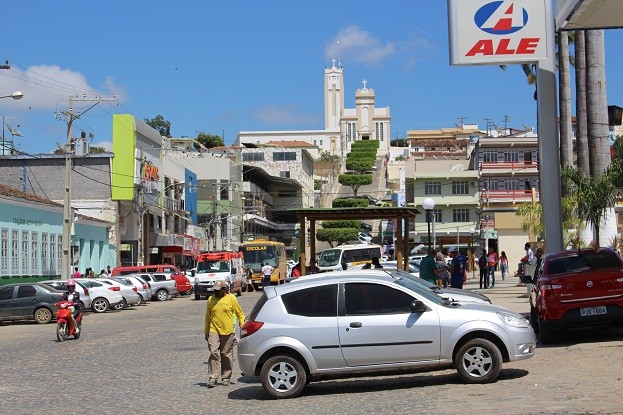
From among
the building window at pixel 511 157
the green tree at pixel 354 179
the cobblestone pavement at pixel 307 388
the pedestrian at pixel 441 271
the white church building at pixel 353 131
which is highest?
the white church building at pixel 353 131

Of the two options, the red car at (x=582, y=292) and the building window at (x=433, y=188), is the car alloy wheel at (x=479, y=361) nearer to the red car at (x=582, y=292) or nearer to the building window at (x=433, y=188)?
the red car at (x=582, y=292)

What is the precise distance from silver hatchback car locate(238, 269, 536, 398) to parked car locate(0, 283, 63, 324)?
2172 centimetres

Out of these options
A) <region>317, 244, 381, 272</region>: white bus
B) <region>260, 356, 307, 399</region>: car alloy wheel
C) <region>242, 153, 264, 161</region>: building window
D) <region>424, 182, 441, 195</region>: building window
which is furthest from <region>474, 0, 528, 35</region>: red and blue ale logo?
<region>242, 153, 264, 161</region>: building window

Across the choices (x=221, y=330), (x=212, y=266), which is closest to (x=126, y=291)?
(x=212, y=266)

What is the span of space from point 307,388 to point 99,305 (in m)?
28.6

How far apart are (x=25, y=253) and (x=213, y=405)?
38374 mm

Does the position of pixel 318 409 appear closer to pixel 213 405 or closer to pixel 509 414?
pixel 213 405

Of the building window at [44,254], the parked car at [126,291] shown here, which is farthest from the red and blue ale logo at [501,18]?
the building window at [44,254]

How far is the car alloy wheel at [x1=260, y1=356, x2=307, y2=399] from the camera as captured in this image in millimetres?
13789

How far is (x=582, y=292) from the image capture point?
56.8ft

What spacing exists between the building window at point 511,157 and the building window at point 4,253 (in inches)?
1921

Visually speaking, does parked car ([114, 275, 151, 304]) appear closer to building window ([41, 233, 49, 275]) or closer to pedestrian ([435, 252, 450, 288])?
building window ([41, 233, 49, 275])

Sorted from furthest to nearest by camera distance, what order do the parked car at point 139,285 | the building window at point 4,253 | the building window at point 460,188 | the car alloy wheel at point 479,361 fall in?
the building window at point 460,188 < the building window at point 4,253 < the parked car at point 139,285 < the car alloy wheel at point 479,361

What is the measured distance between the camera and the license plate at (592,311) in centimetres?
1706
